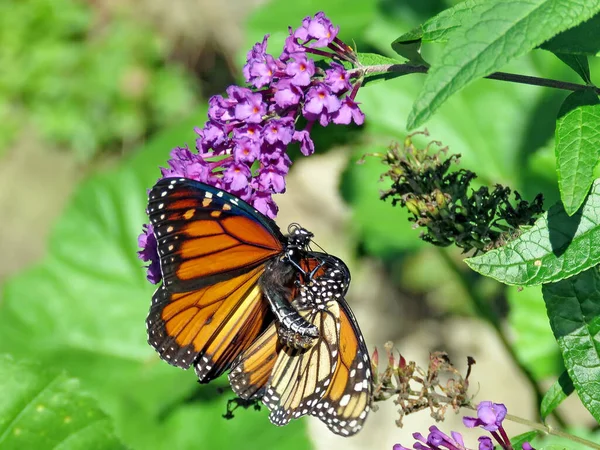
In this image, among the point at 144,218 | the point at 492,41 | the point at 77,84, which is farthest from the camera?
the point at 77,84

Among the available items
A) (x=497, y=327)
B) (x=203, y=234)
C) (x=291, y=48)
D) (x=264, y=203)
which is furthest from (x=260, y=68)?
(x=497, y=327)

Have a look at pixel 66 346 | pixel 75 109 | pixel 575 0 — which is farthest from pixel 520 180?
pixel 75 109

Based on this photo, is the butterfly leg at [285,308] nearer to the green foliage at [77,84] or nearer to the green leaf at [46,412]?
the green leaf at [46,412]

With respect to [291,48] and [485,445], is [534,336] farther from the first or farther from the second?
[291,48]

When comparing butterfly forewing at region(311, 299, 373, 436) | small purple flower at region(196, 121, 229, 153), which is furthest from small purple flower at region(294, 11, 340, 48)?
butterfly forewing at region(311, 299, 373, 436)

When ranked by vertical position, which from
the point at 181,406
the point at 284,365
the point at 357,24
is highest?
the point at 357,24

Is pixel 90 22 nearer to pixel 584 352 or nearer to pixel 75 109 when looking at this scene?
pixel 75 109

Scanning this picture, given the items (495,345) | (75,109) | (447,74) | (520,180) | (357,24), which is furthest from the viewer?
(75,109)

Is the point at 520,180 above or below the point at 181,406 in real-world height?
above
